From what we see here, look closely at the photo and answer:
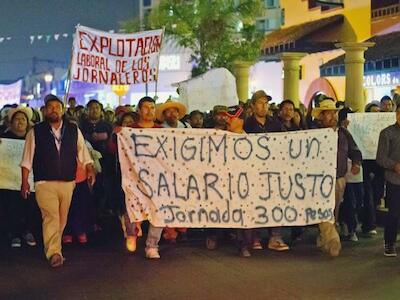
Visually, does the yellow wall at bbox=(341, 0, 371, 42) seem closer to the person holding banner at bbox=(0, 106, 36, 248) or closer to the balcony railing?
the balcony railing

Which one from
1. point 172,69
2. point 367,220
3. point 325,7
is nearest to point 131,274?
point 367,220

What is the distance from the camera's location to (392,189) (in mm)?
8359

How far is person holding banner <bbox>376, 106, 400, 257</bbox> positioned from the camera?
830 cm

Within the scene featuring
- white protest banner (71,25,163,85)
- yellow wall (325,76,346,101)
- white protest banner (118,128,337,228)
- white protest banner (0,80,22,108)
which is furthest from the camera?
yellow wall (325,76,346,101)

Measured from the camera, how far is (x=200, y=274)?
25.3 feet

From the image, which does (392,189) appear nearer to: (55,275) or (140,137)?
(140,137)

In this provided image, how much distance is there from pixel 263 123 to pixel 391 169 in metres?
1.57

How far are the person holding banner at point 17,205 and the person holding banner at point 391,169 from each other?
4436mm

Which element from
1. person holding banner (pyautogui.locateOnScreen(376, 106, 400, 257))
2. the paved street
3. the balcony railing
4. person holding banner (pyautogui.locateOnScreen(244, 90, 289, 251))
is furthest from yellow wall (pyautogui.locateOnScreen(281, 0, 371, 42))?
person holding banner (pyautogui.locateOnScreen(376, 106, 400, 257))

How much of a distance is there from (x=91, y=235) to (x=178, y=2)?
14527 mm

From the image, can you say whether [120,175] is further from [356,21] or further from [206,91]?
[356,21]

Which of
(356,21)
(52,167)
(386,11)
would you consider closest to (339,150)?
(52,167)

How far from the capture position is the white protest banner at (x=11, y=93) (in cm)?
2141

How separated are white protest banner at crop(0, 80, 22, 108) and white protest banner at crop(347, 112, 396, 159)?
42.6 ft
